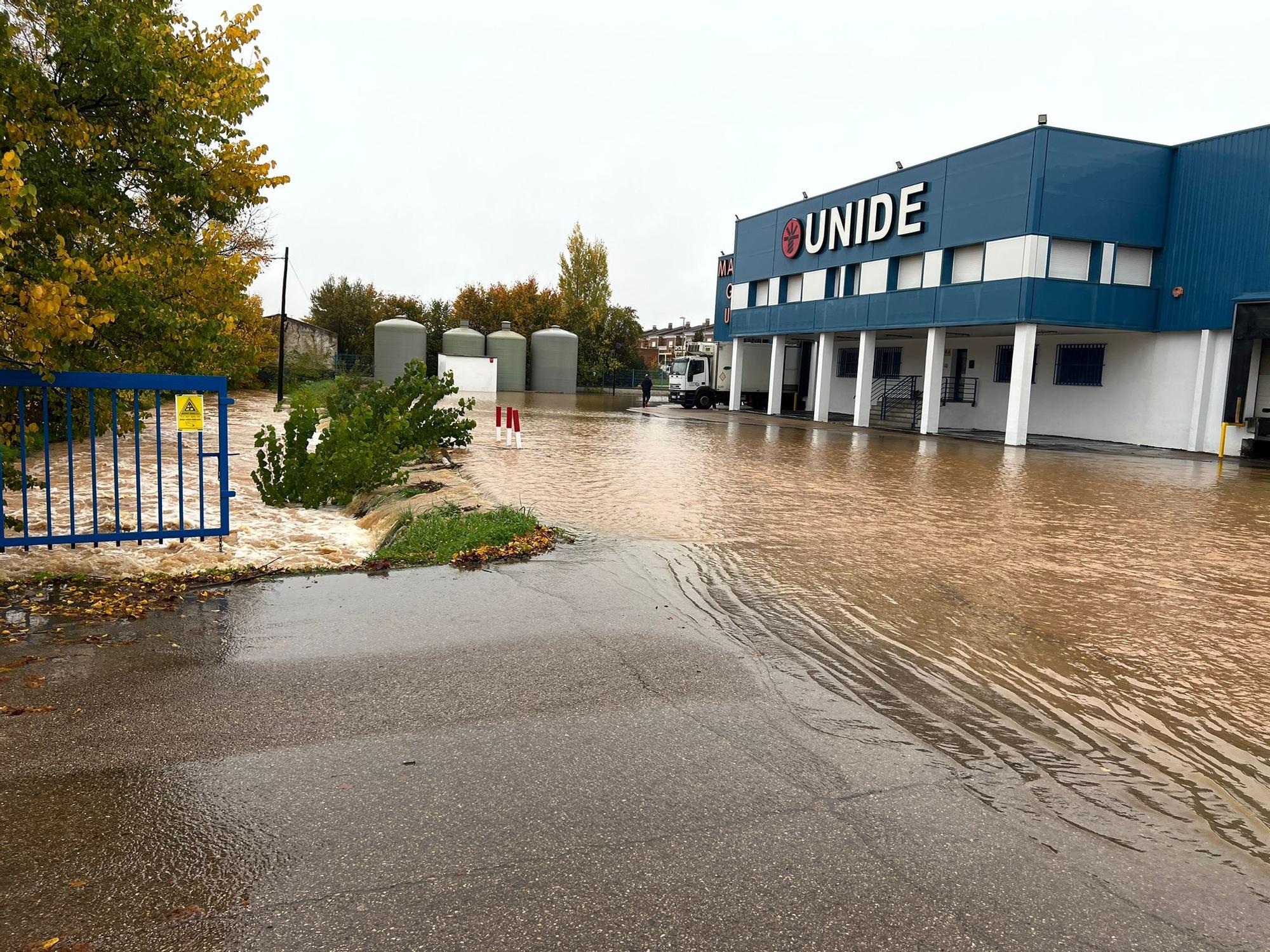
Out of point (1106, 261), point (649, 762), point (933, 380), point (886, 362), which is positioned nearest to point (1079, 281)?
point (1106, 261)

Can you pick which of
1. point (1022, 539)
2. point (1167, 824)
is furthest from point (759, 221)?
point (1167, 824)

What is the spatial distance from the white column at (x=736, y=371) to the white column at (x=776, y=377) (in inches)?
117

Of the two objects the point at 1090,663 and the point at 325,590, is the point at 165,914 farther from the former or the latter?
the point at 1090,663

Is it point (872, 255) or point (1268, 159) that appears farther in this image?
point (872, 255)


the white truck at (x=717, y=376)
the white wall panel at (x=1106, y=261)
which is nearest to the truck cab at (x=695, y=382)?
the white truck at (x=717, y=376)

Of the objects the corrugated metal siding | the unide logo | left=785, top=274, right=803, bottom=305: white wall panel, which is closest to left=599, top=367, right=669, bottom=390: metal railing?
left=785, top=274, right=803, bottom=305: white wall panel

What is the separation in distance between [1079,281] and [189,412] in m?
A: 26.1

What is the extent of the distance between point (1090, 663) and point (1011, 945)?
11.7ft

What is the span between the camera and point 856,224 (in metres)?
34.6

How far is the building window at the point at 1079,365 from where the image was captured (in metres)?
30.2

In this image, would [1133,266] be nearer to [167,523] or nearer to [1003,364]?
[1003,364]

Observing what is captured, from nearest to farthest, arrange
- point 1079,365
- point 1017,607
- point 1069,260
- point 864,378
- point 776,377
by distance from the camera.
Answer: point 1017,607 → point 1069,260 → point 1079,365 → point 864,378 → point 776,377

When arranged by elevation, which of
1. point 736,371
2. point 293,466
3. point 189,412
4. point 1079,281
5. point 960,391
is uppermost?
point 1079,281

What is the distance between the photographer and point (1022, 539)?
10.6 metres
